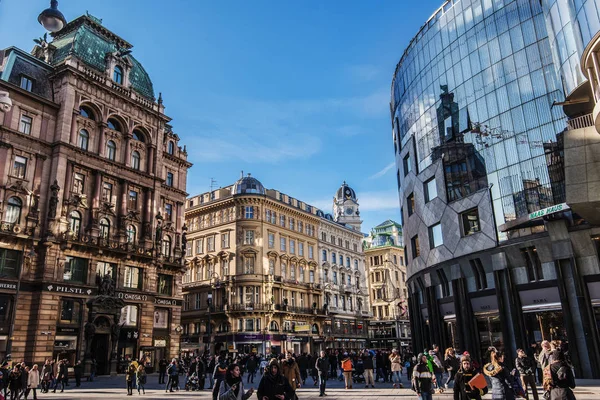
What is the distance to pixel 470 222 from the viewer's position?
33344 mm

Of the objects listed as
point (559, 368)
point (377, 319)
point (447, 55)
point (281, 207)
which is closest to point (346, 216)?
point (377, 319)

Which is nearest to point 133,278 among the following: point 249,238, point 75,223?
point 75,223

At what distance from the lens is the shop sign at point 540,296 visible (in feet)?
91.5

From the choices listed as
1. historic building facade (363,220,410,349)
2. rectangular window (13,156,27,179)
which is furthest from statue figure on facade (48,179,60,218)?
historic building facade (363,220,410,349)

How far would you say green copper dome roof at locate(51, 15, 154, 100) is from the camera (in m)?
40.8

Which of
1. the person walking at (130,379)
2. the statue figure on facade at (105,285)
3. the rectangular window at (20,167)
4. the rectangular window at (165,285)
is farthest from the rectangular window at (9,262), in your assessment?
the person walking at (130,379)

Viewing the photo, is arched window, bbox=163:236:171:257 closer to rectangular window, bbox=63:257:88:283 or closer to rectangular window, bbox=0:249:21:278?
rectangular window, bbox=63:257:88:283

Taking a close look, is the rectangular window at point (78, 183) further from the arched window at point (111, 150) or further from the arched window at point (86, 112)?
the arched window at point (86, 112)

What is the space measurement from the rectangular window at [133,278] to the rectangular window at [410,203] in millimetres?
24406

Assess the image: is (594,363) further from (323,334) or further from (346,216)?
(346,216)

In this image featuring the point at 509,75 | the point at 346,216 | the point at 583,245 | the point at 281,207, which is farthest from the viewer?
the point at 346,216

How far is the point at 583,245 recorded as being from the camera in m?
26.8

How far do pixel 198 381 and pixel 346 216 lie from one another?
249 ft

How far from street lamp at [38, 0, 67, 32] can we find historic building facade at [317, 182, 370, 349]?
205 ft
